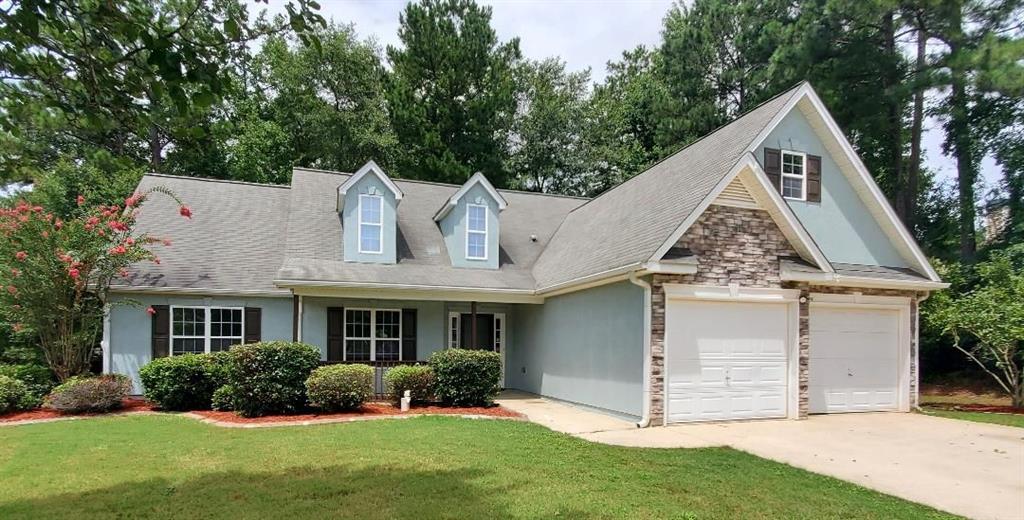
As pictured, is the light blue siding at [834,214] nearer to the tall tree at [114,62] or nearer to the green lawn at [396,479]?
the green lawn at [396,479]

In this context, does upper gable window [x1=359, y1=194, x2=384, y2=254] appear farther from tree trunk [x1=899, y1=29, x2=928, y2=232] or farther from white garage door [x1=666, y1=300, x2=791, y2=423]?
tree trunk [x1=899, y1=29, x2=928, y2=232]

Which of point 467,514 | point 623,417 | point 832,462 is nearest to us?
point 467,514

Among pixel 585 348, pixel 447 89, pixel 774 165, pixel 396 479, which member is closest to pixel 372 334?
pixel 585 348

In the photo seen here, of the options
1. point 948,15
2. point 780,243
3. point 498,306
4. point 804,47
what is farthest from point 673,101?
point 780,243

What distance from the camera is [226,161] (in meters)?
29.9

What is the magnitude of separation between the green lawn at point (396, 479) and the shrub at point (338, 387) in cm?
213

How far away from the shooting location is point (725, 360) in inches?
461

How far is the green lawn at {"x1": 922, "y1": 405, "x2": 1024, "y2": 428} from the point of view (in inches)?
467

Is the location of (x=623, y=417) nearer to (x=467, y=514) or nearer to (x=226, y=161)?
(x=467, y=514)

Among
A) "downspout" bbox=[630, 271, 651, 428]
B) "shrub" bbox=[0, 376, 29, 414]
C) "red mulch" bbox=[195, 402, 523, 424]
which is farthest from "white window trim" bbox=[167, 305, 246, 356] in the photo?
"downspout" bbox=[630, 271, 651, 428]

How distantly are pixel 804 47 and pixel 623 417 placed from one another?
17241 mm

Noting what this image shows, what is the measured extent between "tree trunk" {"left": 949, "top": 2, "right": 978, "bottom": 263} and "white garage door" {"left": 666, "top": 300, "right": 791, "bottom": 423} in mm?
11476

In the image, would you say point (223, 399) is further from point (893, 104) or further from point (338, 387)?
point (893, 104)

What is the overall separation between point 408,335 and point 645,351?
722cm
